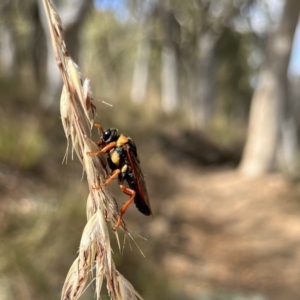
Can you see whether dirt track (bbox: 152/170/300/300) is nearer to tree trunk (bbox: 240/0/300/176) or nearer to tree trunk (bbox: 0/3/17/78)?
tree trunk (bbox: 240/0/300/176)

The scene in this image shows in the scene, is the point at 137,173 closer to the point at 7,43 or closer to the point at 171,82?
the point at 7,43

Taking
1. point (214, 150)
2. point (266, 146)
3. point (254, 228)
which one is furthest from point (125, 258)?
point (214, 150)

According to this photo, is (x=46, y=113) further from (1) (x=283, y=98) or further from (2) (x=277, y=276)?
(1) (x=283, y=98)

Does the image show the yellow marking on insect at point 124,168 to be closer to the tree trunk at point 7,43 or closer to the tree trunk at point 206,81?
the tree trunk at point 7,43

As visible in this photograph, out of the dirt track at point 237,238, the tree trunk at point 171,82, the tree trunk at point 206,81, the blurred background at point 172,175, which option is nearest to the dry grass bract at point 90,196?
the blurred background at point 172,175

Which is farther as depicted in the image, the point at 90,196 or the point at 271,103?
the point at 271,103

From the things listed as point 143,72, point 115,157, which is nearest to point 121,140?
point 115,157
